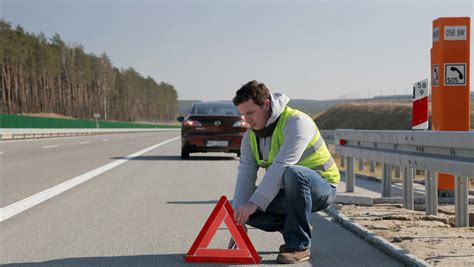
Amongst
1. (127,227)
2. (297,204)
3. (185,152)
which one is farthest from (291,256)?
(185,152)

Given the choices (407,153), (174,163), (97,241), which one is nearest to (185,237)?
(97,241)

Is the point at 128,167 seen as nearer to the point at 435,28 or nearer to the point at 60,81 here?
the point at 435,28

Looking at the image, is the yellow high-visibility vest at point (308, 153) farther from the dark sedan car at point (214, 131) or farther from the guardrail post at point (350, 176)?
the dark sedan car at point (214, 131)

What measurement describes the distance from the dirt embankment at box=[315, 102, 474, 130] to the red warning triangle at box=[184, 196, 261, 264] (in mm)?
65355

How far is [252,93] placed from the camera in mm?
4676

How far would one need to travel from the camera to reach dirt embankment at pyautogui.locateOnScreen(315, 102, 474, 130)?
7574 cm

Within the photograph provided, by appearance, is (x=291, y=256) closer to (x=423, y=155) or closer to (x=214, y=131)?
(x=423, y=155)

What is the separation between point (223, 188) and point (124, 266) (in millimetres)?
5843

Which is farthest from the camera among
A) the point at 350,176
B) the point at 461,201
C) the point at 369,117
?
the point at 369,117

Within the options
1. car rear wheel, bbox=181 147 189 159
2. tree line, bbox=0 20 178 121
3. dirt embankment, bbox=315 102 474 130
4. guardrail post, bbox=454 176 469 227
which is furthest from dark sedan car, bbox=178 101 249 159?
tree line, bbox=0 20 178 121

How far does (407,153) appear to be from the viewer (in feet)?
24.1

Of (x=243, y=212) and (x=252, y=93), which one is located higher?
(x=252, y=93)

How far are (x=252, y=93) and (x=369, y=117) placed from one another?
82064 mm

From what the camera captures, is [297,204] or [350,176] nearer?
[297,204]
